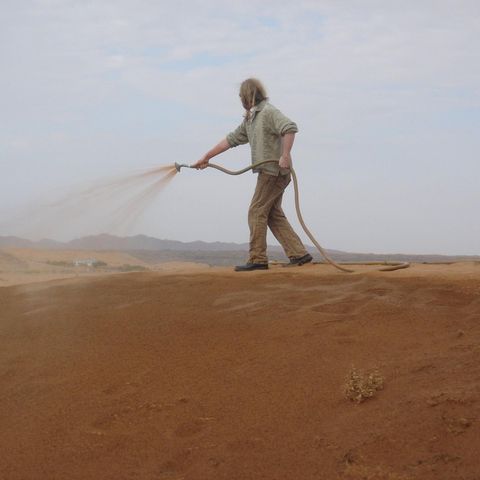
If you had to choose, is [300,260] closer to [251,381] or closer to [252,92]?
[252,92]

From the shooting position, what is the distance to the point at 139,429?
179 inches

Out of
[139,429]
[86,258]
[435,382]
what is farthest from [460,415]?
[86,258]

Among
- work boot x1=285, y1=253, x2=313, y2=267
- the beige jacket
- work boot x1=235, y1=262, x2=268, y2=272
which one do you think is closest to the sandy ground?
work boot x1=235, y1=262, x2=268, y2=272

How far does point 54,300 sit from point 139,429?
339 cm

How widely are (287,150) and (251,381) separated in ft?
11.9

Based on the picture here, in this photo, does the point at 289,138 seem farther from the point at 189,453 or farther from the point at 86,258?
the point at 86,258

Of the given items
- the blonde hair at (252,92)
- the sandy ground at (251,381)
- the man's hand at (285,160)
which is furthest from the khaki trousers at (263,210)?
the sandy ground at (251,381)

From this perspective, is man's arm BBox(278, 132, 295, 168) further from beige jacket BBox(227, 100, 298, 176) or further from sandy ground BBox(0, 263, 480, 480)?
sandy ground BBox(0, 263, 480, 480)

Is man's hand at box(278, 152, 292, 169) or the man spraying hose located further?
the man spraying hose

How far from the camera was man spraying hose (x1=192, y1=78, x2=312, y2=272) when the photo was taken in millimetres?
8234

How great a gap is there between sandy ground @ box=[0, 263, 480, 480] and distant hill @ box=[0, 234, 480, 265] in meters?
2.44

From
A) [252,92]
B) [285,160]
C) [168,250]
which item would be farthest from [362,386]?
[168,250]

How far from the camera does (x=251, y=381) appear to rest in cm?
483

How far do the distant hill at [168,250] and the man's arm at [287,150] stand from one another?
2.50 metres
